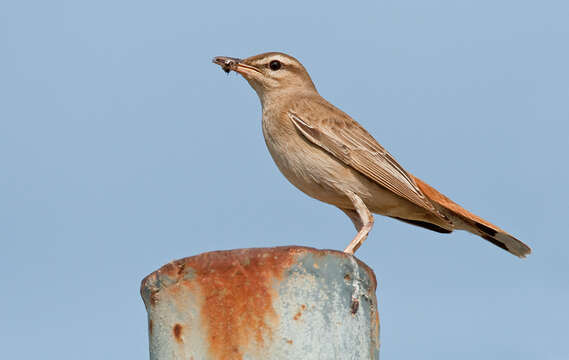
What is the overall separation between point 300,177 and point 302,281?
4.14 m

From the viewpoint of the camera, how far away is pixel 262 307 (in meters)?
4.95

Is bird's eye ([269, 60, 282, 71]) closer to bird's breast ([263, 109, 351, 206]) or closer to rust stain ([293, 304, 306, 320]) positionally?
bird's breast ([263, 109, 351, 206])

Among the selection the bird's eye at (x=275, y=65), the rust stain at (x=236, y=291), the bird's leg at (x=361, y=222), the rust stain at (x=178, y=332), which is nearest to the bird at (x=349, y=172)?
the bird's leg at (x=361, y=222)

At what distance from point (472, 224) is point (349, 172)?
162cm

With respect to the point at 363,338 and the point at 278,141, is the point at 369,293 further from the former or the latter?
the point at 278,141

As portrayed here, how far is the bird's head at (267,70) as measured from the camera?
1057cm

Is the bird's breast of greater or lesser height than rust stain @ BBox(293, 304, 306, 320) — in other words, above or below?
above

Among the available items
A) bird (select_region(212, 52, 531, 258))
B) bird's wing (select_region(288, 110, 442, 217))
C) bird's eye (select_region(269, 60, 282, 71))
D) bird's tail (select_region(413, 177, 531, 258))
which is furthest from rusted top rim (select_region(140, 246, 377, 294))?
bird's eye (select_region(269, 60, 282, 71))

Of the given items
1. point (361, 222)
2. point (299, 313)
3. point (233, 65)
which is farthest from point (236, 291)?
point (233, 65)

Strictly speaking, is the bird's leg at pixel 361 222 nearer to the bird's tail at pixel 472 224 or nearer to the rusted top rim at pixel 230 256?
the bird's tail at pixel 472 224

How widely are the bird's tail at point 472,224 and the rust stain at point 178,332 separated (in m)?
5.37

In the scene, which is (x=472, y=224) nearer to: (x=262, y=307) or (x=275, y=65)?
(x=275, y=65)

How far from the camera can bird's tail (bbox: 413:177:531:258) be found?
971cm

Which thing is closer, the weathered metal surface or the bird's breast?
the weathered metal surface
